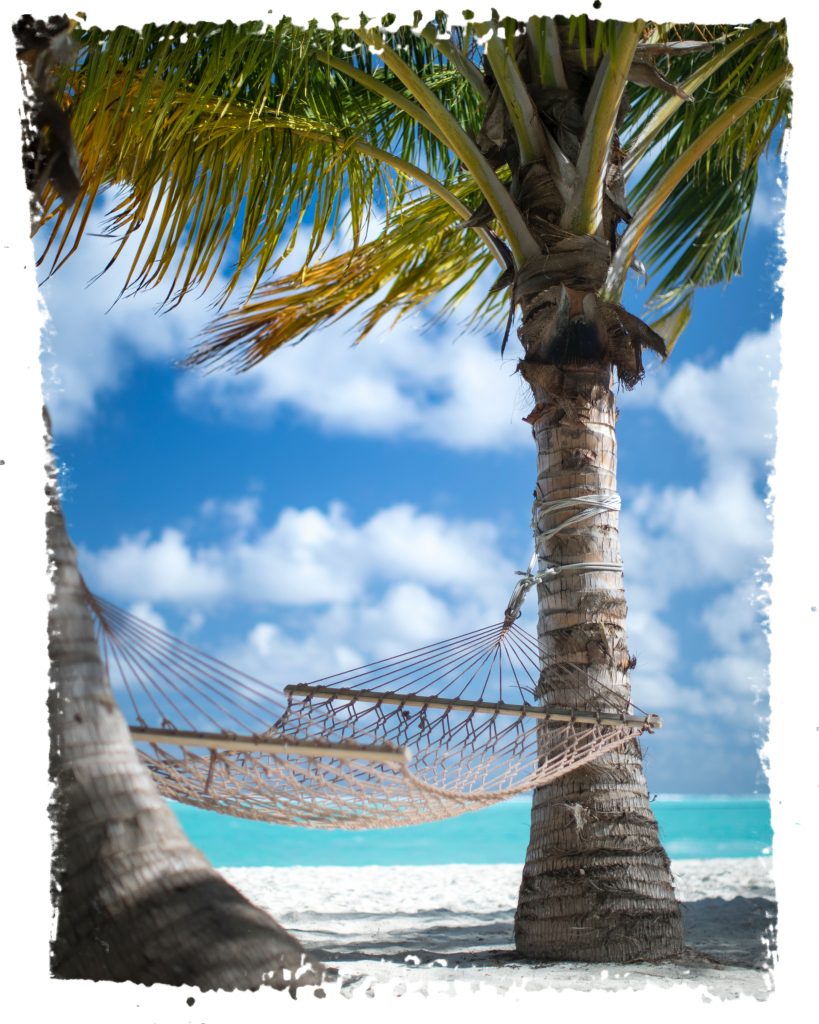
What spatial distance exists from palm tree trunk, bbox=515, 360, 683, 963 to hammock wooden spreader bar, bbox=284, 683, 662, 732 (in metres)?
0.08

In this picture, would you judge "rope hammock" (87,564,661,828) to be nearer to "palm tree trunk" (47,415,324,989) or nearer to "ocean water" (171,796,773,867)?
"palm tree trunk" (47,415,324,989)

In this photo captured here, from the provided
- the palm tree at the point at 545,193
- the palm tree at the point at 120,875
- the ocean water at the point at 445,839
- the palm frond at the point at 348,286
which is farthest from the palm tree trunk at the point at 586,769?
the ocean water at the point at 445,839

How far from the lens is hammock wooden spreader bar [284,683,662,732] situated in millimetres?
2160

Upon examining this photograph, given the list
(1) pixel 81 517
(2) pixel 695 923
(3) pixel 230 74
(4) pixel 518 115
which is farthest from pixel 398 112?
(1) pixel 81 517

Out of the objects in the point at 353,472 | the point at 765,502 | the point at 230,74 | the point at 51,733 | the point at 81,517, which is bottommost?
the point at 51,733

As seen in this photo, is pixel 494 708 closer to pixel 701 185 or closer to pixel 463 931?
pixel 463 931

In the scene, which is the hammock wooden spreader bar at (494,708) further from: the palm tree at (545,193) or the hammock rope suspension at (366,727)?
the palm tree at (545,193)

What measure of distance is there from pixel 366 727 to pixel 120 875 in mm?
A: 1065

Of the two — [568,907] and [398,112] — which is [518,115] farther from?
[568,907]

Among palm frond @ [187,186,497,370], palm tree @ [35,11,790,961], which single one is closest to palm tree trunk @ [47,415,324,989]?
palm tree @ [35,11,790,961]

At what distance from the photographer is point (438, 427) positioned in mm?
17406

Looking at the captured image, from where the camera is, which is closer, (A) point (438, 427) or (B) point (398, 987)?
(B) point (398, 987)

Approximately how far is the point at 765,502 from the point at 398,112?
2.48m

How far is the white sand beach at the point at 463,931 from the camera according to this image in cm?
205
